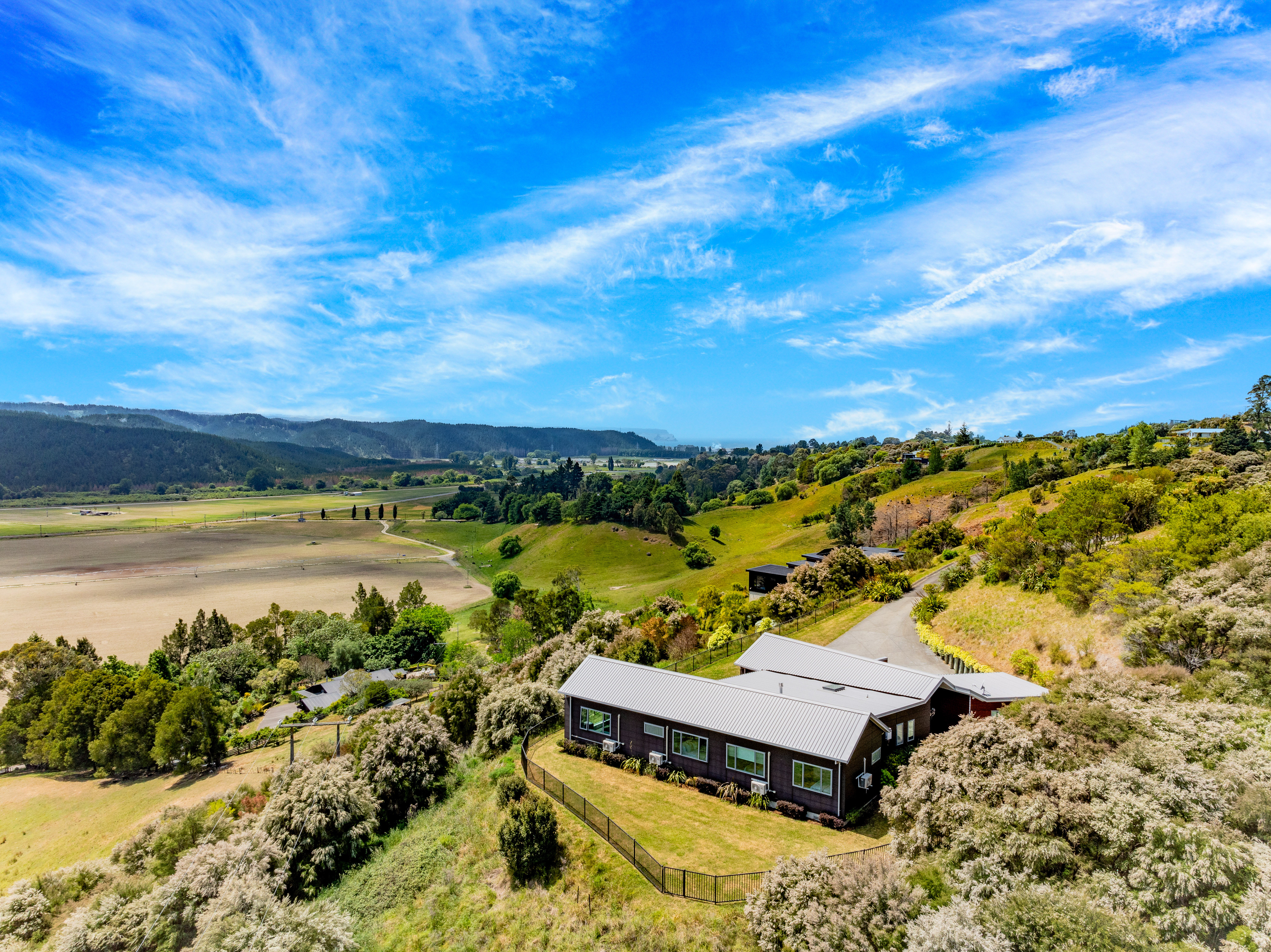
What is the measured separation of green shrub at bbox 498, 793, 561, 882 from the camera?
20.0m

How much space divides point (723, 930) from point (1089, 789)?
10.1m

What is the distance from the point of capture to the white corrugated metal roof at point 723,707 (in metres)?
21.6

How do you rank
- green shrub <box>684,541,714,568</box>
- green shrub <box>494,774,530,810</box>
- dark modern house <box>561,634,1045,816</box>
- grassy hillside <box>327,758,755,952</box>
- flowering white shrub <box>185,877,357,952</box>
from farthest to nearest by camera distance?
1. green shrub <box>684,541,714,568</box>
2. green shrub <box>494,774,530,810</box>
3. dark modern house <box>561,634,1045,816</box>
4. flowering white shrub <box>185,877,357,952</box>
5. grassy hillside <box>327,758,755,952</box>

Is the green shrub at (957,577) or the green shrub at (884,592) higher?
the green shrub at (957,577)

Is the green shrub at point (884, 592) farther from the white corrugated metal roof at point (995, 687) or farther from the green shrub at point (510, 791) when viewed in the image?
the green shrub at point (510, 791)

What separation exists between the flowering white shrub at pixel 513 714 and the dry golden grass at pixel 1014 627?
24590 mm

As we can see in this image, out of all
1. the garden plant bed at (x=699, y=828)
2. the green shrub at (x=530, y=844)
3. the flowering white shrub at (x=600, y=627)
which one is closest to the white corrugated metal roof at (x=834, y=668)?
the garden plant bed at (x=699, y=828)

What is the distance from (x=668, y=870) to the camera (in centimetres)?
1827

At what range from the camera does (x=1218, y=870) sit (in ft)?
42.2

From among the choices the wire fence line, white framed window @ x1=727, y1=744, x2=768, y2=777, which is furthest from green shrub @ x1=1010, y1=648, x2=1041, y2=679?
the wire fence line

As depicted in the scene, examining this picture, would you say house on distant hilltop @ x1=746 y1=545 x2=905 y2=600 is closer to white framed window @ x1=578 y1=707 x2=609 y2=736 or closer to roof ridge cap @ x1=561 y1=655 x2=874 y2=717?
roof ridge cap @ x1=561 y1=655 x2=874 y2=717

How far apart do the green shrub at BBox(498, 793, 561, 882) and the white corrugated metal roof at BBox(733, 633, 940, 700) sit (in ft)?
43.5

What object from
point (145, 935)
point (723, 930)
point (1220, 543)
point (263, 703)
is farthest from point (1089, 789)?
point (263, 703)

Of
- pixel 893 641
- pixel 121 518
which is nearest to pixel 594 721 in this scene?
pixel 893 641
